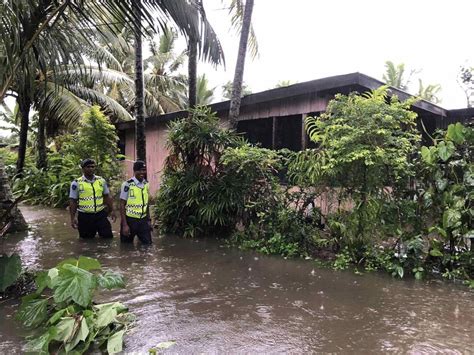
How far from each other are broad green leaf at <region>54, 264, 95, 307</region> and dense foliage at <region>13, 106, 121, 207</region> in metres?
9.36

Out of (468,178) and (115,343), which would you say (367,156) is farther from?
(115,343)

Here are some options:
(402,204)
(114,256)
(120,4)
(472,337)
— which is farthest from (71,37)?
(472,337)

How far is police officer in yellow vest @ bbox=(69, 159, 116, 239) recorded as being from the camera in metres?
7.38

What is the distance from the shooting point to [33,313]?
3893 millimetres

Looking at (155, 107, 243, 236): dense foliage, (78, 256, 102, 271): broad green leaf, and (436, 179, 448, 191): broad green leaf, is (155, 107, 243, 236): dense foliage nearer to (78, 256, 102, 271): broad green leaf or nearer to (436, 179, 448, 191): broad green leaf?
(436, 179, 448, 191): broad green leaf

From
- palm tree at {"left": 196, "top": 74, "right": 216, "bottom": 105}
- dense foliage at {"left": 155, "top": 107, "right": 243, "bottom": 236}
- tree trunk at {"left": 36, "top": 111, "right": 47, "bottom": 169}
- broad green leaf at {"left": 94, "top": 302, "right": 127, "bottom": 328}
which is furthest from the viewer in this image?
palm tree at {"left": 196, "top": 74, "right": 216, "bottom": 105}

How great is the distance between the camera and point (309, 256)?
21.9 feet

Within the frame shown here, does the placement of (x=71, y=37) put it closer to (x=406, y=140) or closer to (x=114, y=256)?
(x=114, y=256)

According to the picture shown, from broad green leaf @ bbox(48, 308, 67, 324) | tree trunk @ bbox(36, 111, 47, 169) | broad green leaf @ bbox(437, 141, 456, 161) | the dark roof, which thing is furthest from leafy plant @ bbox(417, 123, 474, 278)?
tree trunk @ bbox(36, 111, 47, 169)

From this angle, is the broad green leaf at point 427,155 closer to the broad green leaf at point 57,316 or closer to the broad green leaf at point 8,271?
the broad green leaf at point 57,316

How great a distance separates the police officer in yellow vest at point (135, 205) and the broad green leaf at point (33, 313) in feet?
11.0

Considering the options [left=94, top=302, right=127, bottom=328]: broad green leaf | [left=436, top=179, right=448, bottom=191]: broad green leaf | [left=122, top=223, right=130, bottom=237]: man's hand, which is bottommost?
[left=94, top=302, right=127, bottom=328]: broad green leaf

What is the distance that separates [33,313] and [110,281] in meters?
0.73

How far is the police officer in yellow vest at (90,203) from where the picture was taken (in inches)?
290
